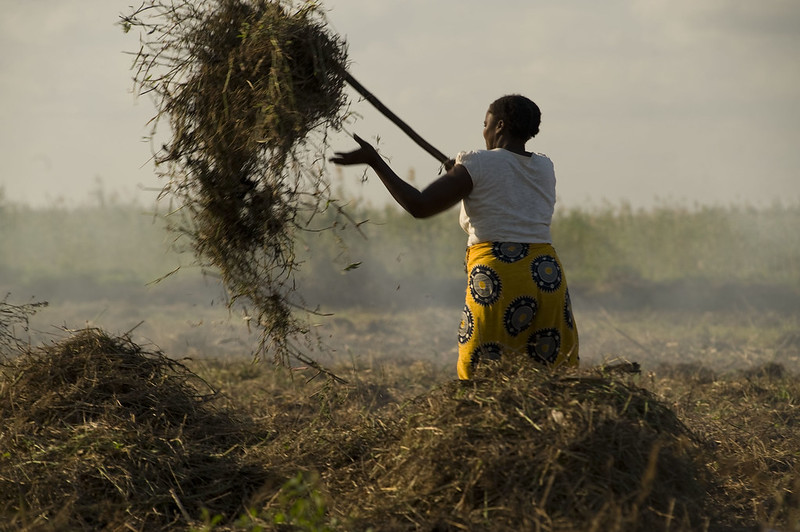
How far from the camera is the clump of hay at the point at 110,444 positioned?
3.10 meters

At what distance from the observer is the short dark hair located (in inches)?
133

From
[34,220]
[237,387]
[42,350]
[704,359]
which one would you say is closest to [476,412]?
[42,350]

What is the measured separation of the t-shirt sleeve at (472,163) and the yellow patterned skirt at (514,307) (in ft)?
0.94

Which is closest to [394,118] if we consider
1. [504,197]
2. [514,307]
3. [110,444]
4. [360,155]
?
[360,155]

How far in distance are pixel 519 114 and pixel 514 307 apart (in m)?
0.82

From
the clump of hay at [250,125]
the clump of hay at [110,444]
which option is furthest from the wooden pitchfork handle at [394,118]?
the clump of hay at [110,444]

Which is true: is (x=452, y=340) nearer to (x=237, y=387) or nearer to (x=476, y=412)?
(x=237, y=387)

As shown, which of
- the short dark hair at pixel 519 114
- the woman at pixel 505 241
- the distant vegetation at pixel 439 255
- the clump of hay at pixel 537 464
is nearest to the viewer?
the clump of hay at pixel 537 464

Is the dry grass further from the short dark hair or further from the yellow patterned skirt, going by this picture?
the short dark hair

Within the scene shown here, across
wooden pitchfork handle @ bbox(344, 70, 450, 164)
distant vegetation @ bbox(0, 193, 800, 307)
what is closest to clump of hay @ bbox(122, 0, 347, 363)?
wooden pitchfork handle @ bbox(344, 70, 450, 164)

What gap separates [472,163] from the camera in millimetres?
3271

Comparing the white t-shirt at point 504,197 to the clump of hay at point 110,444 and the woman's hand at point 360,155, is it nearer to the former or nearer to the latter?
the woman's hand at point 360,155

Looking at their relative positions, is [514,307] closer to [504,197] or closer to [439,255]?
[504,197]

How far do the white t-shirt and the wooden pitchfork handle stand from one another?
21.6 inches
